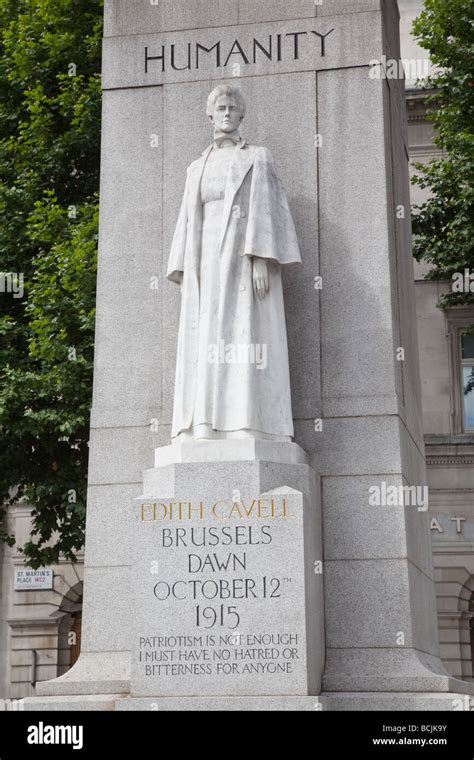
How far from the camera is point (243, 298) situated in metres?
13.2

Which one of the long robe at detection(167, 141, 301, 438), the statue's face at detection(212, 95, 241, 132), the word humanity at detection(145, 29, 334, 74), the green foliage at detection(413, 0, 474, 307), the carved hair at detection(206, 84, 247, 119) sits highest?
the green foliage at detection(413, 0, 474, 307)

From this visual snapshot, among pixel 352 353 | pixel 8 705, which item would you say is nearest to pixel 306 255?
pixel 352 353

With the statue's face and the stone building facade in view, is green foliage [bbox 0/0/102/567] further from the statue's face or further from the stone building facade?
the stone building facade

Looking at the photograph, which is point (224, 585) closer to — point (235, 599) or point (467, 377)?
point (235, 599)

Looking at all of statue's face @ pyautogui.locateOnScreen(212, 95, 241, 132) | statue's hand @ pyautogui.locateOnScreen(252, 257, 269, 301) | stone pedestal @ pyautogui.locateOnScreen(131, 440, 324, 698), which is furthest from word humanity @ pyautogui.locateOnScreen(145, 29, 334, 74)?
stone pedestal @ pyautogui.locateOnScreen(131, 440, 324, 698)

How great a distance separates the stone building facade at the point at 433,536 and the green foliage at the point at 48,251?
11.1 meters

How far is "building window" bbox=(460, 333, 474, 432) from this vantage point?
37031mm

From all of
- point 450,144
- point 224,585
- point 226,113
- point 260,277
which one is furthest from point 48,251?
point 224,585

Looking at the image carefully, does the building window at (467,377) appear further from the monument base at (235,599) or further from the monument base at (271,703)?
the monument base at (271,703)

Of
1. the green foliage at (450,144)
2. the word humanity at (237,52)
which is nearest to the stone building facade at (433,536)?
the green foliage at (450,144)

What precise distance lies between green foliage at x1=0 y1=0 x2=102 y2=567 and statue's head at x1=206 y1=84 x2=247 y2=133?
9.07 m

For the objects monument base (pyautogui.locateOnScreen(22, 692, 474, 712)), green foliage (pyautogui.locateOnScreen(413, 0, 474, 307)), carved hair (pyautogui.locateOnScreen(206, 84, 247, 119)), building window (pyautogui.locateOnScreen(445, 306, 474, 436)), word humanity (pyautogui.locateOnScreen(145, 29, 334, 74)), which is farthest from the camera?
building window (pyautogui.locateOnScreen(445, 306, 474, 436))

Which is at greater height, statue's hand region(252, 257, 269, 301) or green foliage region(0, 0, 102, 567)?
green foliage region(0, 0, 102, 567)

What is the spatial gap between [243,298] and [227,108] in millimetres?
2220
